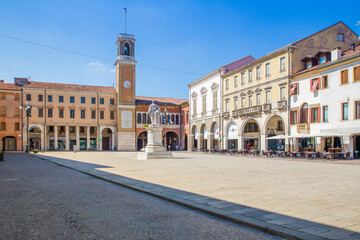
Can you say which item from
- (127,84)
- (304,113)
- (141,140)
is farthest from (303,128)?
(127,84)

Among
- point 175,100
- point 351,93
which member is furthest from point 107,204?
point 175,100

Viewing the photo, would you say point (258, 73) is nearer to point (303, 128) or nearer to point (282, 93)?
point (282, 93)

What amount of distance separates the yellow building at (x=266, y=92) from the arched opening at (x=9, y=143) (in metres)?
39.9

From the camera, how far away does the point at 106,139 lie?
65625 mm

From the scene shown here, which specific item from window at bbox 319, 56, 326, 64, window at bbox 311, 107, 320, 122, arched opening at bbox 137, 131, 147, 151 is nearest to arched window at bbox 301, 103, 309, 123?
window at bbox 311, 107, 320, 122

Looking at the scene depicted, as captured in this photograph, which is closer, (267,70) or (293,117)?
(293,117)

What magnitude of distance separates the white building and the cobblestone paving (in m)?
23.2

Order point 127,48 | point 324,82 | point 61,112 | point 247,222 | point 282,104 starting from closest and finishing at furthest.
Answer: point 247,222 < point 324,82 < point 282,104 < point 61,112 < point 127,48

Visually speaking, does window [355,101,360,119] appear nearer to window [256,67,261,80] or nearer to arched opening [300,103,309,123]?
arched opening [300,103,309,123]

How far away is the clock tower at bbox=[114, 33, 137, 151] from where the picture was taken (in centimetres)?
6234

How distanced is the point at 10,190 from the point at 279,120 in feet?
107

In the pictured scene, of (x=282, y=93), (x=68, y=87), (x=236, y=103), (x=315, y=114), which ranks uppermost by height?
(x=68, y=87)

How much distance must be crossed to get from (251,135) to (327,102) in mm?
13590

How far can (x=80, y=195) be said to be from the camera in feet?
28.0
